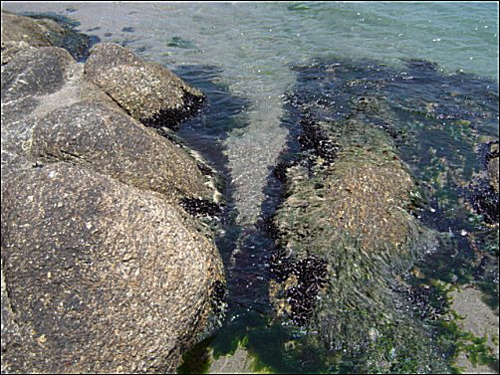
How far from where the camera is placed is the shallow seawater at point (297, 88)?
8.73m

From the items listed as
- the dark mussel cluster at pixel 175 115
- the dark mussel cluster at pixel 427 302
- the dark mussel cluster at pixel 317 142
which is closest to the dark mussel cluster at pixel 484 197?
the dark mussel cluster at pixel 427 302

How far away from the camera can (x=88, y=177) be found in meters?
7.56

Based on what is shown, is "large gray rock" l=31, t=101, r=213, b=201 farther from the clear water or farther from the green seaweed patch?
the green seaweed patch

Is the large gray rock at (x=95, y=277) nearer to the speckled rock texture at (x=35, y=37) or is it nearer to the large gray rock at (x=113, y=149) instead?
the large gray rock at (x=113, y=149)

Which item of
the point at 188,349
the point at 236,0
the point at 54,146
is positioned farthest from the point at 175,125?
the point at 236,0

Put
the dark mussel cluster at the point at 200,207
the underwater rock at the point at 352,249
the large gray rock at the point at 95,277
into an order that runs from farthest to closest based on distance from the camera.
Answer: the dark mussel cluster at the point at 200,207, the underwater rock at the point at 352,249, the large gray rock at the point at 95,277

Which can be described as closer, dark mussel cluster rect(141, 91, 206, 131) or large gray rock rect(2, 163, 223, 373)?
large gray rock rect(2, 163, 223, 373)

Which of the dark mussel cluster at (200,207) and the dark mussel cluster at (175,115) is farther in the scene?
the dark mussel cluster at (175,115)

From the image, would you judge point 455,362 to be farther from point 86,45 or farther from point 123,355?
point 86,45

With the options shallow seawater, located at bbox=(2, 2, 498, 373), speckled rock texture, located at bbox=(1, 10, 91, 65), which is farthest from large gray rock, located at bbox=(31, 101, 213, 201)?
speckled rock texture, located at bbox=(1, 10, 91, 65)

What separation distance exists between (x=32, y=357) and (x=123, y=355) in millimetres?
1316

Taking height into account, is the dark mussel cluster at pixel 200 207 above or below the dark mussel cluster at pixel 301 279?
above

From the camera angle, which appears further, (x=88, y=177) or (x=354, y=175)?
(x=354, y=175)

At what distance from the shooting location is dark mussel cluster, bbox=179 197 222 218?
9.84 m
